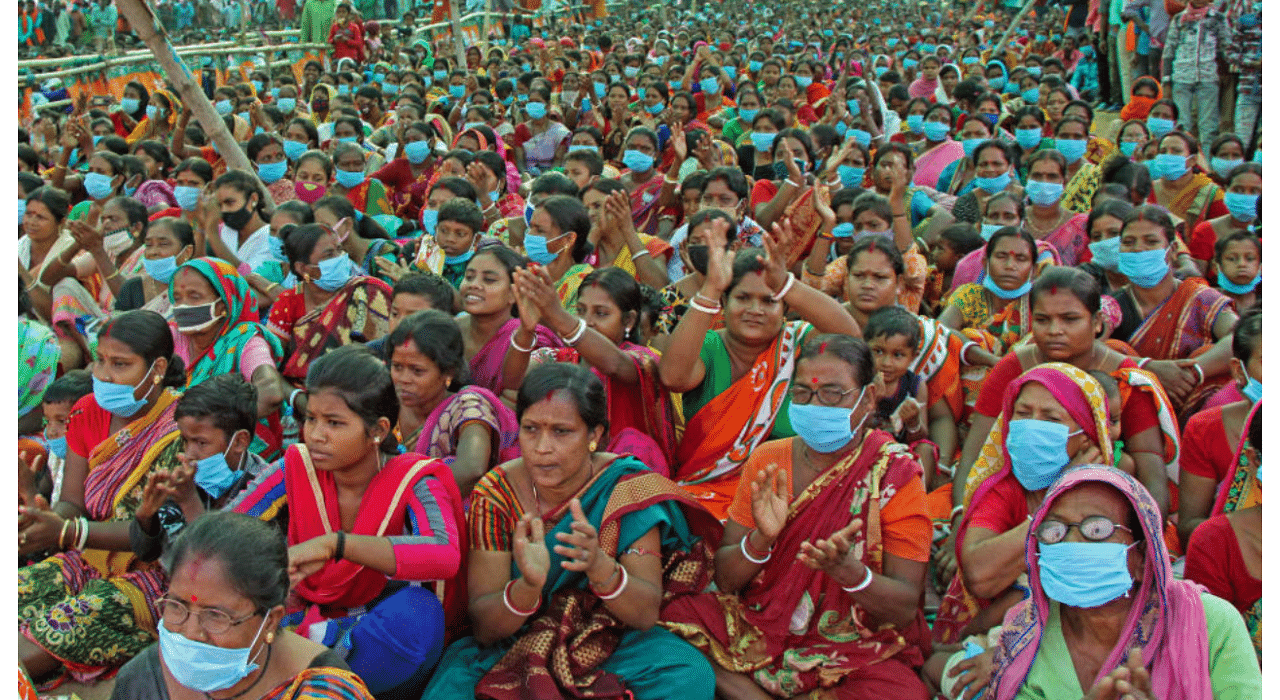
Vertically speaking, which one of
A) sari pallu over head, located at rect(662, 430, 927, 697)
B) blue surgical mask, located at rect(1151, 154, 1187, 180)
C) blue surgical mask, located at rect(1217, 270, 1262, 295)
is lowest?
sari pallu over head, located at rect(662, 430, 927, 697)

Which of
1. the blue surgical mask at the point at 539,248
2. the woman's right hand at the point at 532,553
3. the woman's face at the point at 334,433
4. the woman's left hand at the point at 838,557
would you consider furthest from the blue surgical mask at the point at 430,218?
the woman's left hand at the point at 838,557

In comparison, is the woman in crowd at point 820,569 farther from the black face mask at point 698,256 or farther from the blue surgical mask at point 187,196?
the blue surgical mask at point 187,196

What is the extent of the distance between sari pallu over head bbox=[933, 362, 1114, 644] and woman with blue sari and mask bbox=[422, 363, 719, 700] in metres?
0.79

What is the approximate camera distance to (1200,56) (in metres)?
10.8

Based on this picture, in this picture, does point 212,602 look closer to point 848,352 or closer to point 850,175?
point 848,352

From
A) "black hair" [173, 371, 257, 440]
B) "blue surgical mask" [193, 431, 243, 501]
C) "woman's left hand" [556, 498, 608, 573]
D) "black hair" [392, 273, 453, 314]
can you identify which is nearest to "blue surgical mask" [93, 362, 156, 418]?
"black hair" [173, 371, 257, 440]

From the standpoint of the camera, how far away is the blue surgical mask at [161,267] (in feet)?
17.1

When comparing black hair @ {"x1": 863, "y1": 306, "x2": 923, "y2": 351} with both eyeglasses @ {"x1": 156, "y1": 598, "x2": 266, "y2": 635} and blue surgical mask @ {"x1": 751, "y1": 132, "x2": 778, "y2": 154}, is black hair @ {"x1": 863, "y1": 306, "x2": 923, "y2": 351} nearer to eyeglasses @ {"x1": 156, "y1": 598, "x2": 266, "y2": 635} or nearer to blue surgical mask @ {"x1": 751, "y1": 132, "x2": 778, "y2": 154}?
eyeglasses @ {"x1": 156, "y1": 598, "x2": 266, "y2": 635}

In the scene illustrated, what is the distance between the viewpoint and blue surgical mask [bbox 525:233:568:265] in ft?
17.2

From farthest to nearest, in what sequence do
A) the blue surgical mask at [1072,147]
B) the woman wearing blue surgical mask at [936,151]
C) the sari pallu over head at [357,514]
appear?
the woman wearing blue surgical mask at [936,151]
the blue surgical mask at [1072,147]
the sari pallu over head at [357,514]

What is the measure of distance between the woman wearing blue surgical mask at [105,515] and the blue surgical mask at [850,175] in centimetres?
514

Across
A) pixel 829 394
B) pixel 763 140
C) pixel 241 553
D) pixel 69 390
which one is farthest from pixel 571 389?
pixel 763 140
